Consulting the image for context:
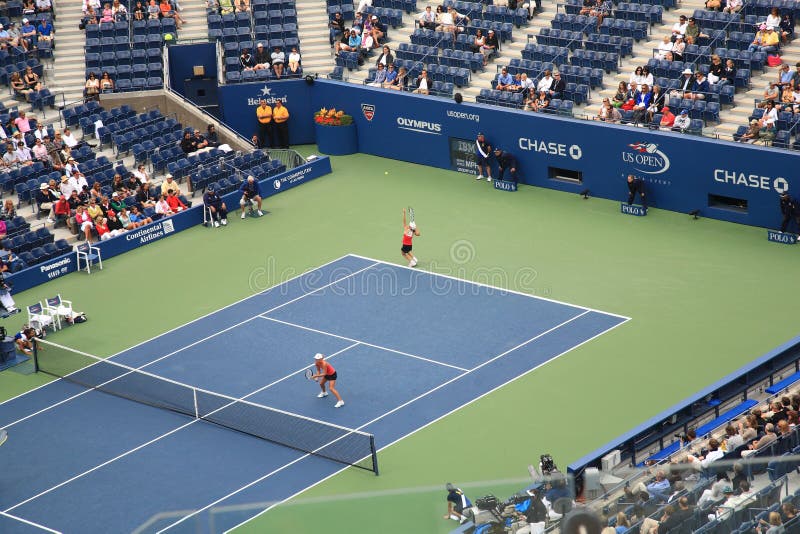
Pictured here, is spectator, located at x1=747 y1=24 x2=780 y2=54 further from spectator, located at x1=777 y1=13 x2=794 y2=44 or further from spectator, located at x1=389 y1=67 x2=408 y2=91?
spectator, located at x1=389 y1=67 x2=408 y2=91

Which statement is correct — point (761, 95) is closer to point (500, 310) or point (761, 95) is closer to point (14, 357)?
point (500, 310)

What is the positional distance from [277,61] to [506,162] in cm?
1010

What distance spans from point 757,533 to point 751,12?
28.0 m

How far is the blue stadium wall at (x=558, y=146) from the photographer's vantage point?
35688 mm

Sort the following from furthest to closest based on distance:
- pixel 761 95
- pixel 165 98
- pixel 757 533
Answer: pixel 165 98, pixel 761 95, pixel 757 533

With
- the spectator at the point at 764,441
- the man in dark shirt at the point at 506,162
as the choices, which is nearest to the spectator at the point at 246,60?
the man in dark shirt at the point at 506,162

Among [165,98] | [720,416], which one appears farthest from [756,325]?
[165,98]

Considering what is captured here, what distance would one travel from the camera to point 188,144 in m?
41.9

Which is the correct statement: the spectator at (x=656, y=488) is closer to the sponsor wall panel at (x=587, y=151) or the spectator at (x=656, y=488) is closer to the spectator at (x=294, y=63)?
the sponsor wall panel at (x=587, y=151)

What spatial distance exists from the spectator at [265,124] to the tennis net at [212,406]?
15493 millimetres

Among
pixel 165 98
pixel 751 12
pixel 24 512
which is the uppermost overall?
pixel 751 12

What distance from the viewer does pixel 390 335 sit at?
1232 inches

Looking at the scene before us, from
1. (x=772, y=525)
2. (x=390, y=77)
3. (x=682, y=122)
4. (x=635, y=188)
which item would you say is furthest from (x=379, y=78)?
(x=772, y=525)

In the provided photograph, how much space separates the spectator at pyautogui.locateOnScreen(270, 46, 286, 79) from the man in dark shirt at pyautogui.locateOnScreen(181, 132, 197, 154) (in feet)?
16.0
